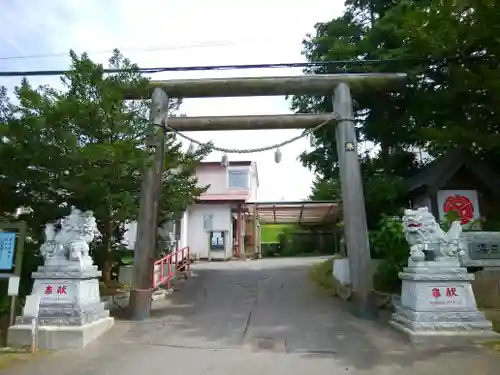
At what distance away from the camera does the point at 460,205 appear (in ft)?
39.2

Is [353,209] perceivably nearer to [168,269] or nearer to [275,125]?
[275,125]

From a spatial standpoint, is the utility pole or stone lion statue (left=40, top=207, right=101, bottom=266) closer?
stone lion statue (left=40, top=207, right=101, bottom=266)

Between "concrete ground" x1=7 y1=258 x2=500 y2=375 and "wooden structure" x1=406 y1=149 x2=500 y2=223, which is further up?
"wooden structure" x1=406 y1=149 x2=500 y2=223

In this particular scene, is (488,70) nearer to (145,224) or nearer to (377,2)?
(377,2)

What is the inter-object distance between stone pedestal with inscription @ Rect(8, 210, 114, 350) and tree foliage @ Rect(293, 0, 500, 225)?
269 inches

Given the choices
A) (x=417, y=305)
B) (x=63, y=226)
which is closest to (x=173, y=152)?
(x=63, y=226)

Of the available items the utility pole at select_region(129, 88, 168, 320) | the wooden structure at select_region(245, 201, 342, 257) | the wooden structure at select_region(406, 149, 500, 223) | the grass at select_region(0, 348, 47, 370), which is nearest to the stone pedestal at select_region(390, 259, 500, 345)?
the wooden structure at select_region(406, 149, 500, 223)

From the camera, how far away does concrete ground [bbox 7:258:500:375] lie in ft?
19.5

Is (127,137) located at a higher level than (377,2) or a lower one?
lower

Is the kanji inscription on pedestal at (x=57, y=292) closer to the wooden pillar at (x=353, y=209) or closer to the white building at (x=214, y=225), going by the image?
the wooden pillar at (x=353, y=209)

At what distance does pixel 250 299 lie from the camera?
35.3ft

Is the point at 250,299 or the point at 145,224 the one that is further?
the point at 250,299

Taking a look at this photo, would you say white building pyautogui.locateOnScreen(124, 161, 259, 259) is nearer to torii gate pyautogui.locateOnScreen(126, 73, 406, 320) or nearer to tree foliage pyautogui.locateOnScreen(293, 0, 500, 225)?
tree foliage pyautogui.locateOnScreen(293, 0, 500, 225)

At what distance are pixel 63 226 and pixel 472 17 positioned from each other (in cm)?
858
